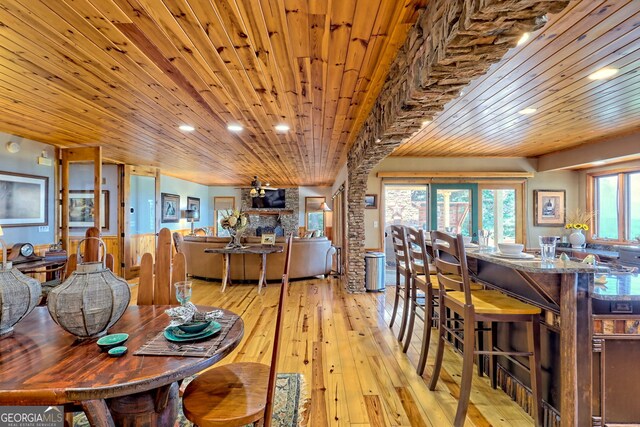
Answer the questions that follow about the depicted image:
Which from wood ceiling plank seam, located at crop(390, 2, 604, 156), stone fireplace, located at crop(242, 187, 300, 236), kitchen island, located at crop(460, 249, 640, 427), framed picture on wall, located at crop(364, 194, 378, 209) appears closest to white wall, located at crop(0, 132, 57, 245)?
framed picture on wall, located at crop(364, 194, 378, 209)

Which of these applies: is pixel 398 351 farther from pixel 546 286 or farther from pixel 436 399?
pixel 546 286

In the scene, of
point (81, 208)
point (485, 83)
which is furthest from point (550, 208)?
point (81, 208)

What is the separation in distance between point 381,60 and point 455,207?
177 inches

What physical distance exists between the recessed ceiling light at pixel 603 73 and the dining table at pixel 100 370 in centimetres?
331

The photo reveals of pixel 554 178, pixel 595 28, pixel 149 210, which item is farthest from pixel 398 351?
pixel 149 210

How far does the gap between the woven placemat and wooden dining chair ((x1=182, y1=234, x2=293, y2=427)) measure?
0.27 m

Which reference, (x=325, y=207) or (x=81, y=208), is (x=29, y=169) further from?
(x=325, y=207)

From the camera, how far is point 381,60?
2184 mm

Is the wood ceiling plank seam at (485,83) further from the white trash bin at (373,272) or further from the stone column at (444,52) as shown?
the white trash bin at (373,272)

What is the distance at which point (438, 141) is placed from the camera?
Result: 4715mm

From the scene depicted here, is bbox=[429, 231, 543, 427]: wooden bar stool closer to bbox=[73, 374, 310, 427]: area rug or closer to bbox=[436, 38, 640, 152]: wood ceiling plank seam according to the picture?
Answer: bbox=[73, 374, 310, 427]: area rug

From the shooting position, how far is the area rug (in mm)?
1947
